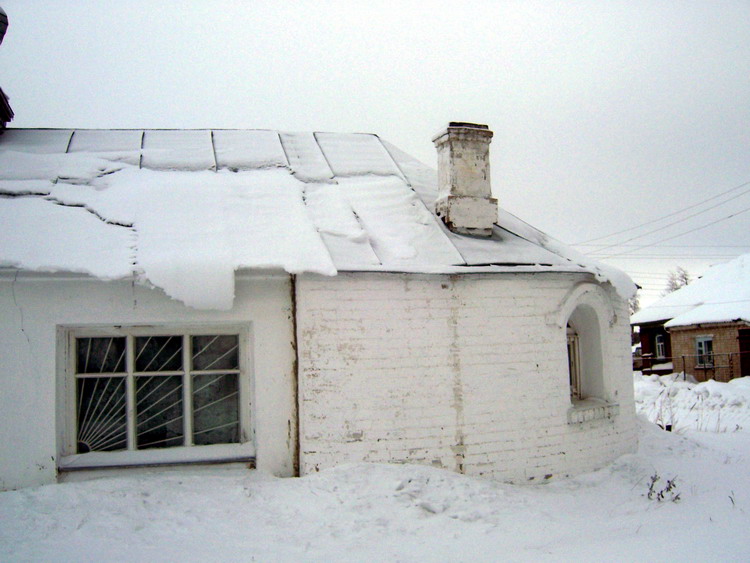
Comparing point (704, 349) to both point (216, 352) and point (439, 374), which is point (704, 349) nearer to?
point (439, 374)

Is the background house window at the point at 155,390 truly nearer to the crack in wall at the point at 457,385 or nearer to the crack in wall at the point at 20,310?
the crack in wall at the point at 20,310

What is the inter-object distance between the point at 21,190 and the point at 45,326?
215cm

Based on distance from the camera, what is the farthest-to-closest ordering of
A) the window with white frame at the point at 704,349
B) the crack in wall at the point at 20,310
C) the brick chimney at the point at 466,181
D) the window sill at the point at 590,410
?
the window with white frame at the point at 704,349 → the brick chimney at the point at 466,181 → the window sill at the point at 590,410 → the crack in wall at the point at 20,310

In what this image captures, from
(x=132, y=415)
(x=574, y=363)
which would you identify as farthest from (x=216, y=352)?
(x=574, y=363)

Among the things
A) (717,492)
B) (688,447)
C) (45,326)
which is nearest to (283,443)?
(45,326)

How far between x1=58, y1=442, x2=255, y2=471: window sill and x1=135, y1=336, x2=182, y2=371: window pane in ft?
3.03

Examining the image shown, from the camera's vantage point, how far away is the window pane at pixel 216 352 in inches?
308

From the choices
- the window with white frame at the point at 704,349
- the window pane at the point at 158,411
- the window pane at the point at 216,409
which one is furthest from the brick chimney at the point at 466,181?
the window with white frame at the point at 704,349

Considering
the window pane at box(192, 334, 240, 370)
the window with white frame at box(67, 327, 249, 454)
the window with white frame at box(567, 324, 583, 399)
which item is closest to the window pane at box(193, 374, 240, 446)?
the window with white frame at box(67, 327, 249, 454)

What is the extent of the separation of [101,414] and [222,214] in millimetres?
2700

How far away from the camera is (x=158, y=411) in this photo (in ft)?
25.2

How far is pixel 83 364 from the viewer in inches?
297

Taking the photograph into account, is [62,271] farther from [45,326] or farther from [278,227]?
[278,227]

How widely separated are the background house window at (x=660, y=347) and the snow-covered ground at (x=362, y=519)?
24690 mm
